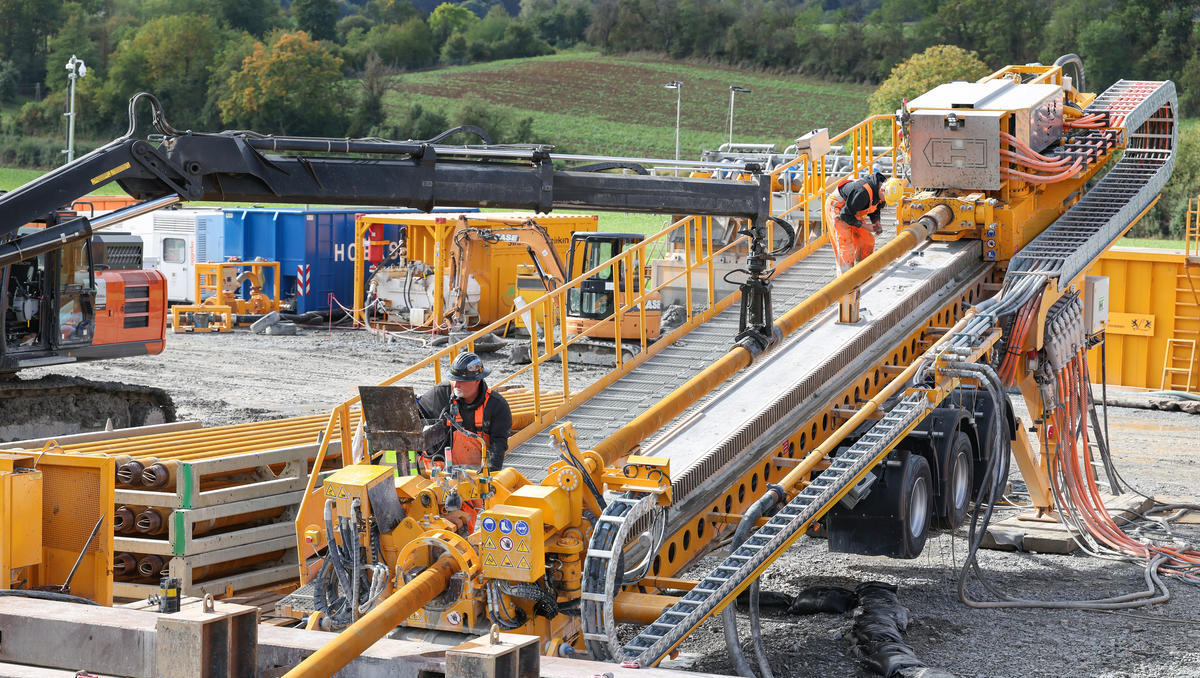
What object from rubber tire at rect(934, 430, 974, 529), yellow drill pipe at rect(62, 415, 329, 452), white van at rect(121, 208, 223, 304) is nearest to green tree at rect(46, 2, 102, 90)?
white van at rect(121, 208, 223, 304)

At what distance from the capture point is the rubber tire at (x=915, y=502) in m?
10.8

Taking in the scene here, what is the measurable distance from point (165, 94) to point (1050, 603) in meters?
87.0

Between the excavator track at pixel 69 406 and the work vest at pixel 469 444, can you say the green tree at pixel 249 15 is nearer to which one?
the excavator track at pixel 69 406

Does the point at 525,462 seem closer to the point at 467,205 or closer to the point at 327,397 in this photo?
the point at 467,205

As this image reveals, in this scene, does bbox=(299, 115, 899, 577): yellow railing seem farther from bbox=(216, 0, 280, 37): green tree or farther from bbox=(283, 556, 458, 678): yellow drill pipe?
bbox=(216, 0, 280, 37): green tree

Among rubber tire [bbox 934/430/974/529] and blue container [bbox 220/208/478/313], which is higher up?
blue container [bbox 220/208/478/313]

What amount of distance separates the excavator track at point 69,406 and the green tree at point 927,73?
186ft

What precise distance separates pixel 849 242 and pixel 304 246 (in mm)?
21973

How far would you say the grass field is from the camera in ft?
264

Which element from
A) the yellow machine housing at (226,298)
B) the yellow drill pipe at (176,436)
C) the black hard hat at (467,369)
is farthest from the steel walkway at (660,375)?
the yellow machine housing at (226,298)

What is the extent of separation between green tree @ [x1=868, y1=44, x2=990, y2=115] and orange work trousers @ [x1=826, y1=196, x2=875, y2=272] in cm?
5761

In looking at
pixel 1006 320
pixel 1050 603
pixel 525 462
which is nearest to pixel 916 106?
pixel 1006 320

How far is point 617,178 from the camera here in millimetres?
9359

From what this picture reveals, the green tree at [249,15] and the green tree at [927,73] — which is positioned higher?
the green tree at [249,15]
